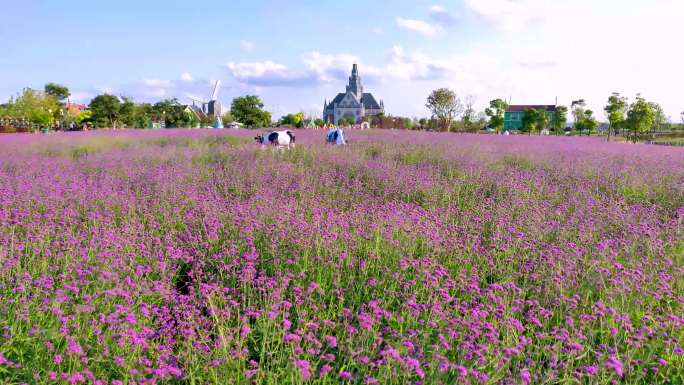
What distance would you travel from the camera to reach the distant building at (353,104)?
10956 cm

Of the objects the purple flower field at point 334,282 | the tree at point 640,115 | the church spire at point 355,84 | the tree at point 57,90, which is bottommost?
the purple flower field at point 334,282

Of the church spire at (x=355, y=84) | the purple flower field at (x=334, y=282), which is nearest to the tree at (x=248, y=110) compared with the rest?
the purple flower field at (x=334, y=282)

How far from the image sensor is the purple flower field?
1722 mm

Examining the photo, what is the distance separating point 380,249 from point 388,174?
295 cm

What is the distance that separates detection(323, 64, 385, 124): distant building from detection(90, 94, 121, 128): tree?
215 ft

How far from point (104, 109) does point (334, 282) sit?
46.8 metres

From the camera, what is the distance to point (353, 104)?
364 feet

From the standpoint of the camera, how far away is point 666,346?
6.89 feet

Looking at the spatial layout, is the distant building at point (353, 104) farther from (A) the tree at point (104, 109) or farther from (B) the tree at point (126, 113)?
(A) the tree at point (104, 109)

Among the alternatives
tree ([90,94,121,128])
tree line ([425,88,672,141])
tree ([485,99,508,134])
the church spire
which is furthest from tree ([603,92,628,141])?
the church spire

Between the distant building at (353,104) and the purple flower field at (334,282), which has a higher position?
the distant building at (353,104)

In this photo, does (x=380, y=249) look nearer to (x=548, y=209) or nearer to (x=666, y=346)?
(x=666, y=346)

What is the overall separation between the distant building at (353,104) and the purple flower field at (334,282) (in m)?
101

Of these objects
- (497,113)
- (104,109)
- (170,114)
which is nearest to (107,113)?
(104,109)
